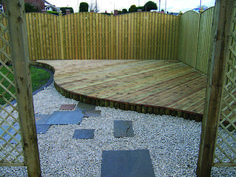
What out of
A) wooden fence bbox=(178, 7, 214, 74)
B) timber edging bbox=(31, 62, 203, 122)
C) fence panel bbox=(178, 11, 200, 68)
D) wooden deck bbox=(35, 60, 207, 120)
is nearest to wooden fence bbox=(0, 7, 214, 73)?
fence panel bbox=(178, 11, 200, 68)

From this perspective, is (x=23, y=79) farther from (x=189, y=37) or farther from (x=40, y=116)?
(x=189, y=37)

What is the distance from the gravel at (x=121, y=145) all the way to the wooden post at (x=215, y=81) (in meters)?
0.24

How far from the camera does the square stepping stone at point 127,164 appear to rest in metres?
1.79

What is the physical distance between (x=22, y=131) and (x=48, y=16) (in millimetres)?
6816

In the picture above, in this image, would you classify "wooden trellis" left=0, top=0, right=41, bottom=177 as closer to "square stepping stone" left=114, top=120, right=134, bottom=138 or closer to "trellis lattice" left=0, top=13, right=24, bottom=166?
"trellis lattice" left=0, top=13, right=24, bottom=166

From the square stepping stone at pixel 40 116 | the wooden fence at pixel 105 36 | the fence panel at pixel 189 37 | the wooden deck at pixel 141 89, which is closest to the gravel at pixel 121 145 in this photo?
the square stepping stone at pixel 40 116

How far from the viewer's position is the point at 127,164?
6.26ft

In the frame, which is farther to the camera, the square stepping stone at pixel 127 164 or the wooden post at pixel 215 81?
the square stepping stone at pixel 127 164

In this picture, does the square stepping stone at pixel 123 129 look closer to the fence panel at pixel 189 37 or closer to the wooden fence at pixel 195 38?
the wooden fence at pixel 195 38

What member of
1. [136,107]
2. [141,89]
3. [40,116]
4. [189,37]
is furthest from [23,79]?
[189,37]

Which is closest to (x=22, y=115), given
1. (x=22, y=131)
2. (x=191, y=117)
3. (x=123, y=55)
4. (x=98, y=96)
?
(x=22, y=131)

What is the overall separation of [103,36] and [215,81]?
21.2 feet

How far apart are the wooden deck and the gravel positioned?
151 millimetres

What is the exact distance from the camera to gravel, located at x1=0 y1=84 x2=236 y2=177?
1828 millimetres
